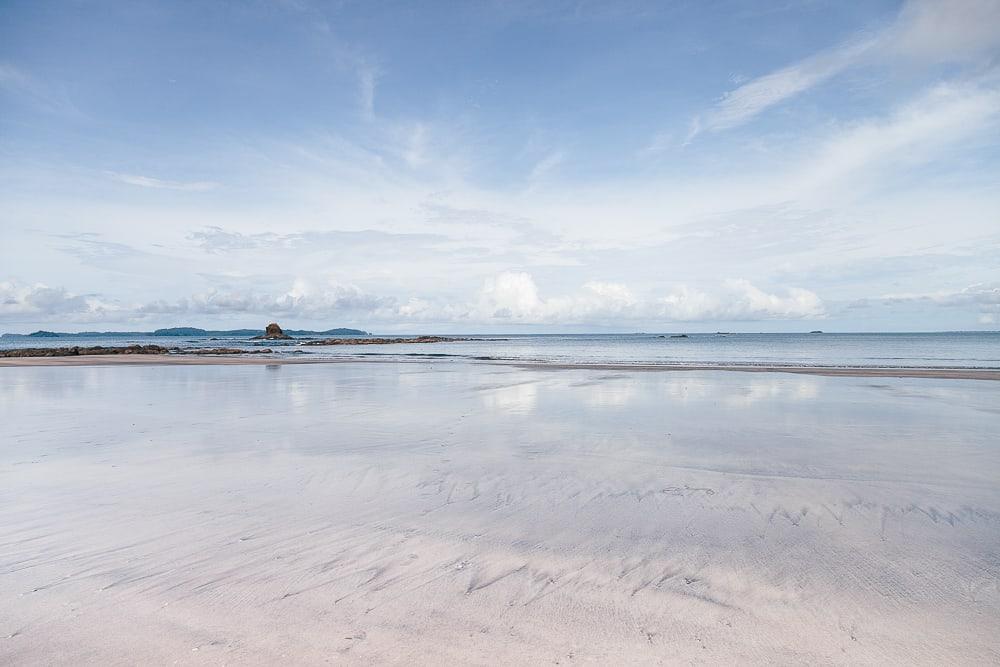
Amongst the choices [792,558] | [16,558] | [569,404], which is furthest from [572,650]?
[569,404]

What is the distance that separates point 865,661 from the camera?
3.63m

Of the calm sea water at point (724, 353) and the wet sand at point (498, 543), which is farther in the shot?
the calm sea water at point (724, 353)

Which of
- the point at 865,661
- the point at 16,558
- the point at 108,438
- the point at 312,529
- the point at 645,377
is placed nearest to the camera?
the point at 865,661

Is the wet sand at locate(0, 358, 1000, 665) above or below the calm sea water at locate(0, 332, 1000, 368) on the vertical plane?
above

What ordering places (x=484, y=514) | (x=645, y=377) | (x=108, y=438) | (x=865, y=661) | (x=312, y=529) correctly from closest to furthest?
(x=865, y=661) → (x=312, y=529) → (x=484, y=514) → (x=108, y=438) → (x=645, y=377)

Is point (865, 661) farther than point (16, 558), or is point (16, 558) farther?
point (16, 558)

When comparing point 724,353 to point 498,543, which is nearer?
point 498,543

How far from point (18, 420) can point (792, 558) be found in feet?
52.5

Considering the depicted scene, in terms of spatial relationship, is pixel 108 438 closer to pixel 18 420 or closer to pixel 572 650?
pixel 18 420

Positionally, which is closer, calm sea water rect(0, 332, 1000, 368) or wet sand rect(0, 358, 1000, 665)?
wet sand rect(0, 358, 1000, 665)

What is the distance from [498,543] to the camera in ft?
18.4

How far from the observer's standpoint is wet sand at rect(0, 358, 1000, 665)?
3.87m

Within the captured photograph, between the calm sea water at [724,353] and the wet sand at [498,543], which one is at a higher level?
the wet sand at [498,543]

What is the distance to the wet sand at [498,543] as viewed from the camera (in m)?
3.87
